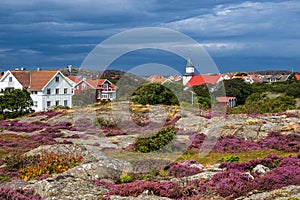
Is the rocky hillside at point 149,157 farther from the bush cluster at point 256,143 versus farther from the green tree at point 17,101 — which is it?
the green tree at point 17,101

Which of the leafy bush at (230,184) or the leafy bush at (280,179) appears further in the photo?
the leafy bush at (280,179)

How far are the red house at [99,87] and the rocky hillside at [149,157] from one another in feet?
130

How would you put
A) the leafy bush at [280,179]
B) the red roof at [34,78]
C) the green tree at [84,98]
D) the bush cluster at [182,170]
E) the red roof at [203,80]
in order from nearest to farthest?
the leafy bush at [280,179] < the bush cluster at [182,170] < the red roof at [34,78] < the green tree at [84,98] < the red roof at [203,80]

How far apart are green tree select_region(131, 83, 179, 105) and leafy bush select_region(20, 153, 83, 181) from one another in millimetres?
41685

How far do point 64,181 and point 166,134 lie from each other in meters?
17.6

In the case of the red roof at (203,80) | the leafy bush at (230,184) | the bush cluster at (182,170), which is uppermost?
the red roof at (203,80)

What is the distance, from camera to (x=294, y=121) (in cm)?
3709

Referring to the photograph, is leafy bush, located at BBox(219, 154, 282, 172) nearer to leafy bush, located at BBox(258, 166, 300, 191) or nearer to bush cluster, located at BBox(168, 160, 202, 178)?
bush cluster, located at BBox(168, 160, 202, 178)

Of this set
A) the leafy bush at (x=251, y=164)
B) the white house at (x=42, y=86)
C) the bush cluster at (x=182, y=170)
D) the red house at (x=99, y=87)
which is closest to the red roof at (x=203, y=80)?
the red house at (x=99, y=87)

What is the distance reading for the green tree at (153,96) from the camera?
6444 cm

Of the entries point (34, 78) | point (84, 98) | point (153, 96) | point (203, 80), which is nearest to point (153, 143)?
point (153, 96)

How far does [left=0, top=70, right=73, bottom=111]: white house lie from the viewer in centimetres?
8331

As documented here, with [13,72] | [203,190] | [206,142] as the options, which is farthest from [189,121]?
[13,72]

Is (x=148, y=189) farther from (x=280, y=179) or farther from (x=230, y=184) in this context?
(x=280, y=179)
